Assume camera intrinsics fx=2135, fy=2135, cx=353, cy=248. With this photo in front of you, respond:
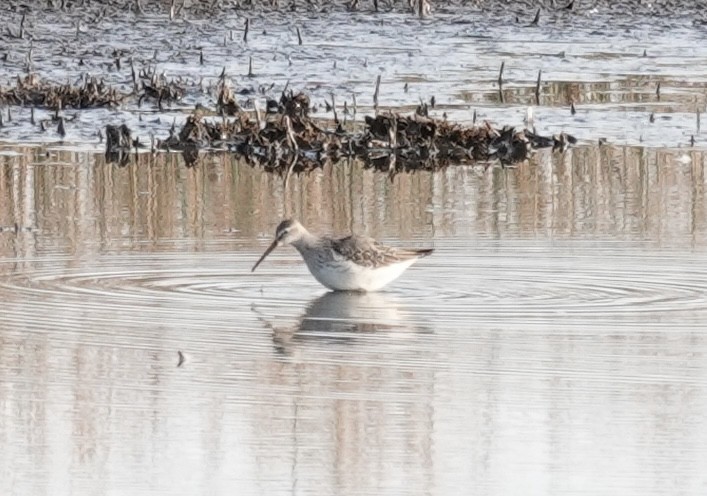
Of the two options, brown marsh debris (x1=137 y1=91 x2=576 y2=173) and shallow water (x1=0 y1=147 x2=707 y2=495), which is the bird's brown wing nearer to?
shallow water (x1=0 y1=147 x2=707 y2=495)

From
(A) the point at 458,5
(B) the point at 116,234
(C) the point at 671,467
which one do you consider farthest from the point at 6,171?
(A) the point at 458,5

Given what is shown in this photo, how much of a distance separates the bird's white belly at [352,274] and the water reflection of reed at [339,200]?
1.33 m

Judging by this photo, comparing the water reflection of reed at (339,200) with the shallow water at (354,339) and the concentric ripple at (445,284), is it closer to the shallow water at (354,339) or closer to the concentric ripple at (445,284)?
the shallow water at (354,339)

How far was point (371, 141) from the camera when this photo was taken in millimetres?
15586

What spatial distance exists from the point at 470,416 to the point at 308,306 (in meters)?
2.50

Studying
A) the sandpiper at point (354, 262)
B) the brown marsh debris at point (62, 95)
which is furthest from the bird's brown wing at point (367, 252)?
the brown marsh debris at point (62, 95)

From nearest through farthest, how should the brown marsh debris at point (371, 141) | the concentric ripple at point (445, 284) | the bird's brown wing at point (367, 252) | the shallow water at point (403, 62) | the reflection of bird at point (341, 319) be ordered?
the reflection of bird at point (341, 319)
the concentric ripple at point (445, 284)
the bird's brown wing at point (367, 252)
the brown marsh debris at point (371, 141)
the shallow water at point (403, 62)

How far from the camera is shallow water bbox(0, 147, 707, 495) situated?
281 inches

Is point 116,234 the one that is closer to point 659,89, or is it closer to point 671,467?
point 671,467

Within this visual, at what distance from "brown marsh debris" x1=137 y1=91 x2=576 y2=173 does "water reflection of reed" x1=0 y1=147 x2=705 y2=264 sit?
0.32m

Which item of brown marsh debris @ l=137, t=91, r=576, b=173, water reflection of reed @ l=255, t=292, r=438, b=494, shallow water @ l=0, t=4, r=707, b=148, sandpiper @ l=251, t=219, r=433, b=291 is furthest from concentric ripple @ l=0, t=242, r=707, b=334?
shallow water @ l=0, t=4, r=707, b=148

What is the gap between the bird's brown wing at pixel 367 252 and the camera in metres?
10.4

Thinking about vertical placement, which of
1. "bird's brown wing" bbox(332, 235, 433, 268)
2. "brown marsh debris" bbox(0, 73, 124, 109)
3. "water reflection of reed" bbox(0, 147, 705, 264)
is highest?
"brown marsh debris" bbox(0, 73, 124, 109)

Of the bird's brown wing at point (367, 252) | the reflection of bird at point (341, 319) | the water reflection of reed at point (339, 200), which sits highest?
the bird's brown wing at point (367, 252)
